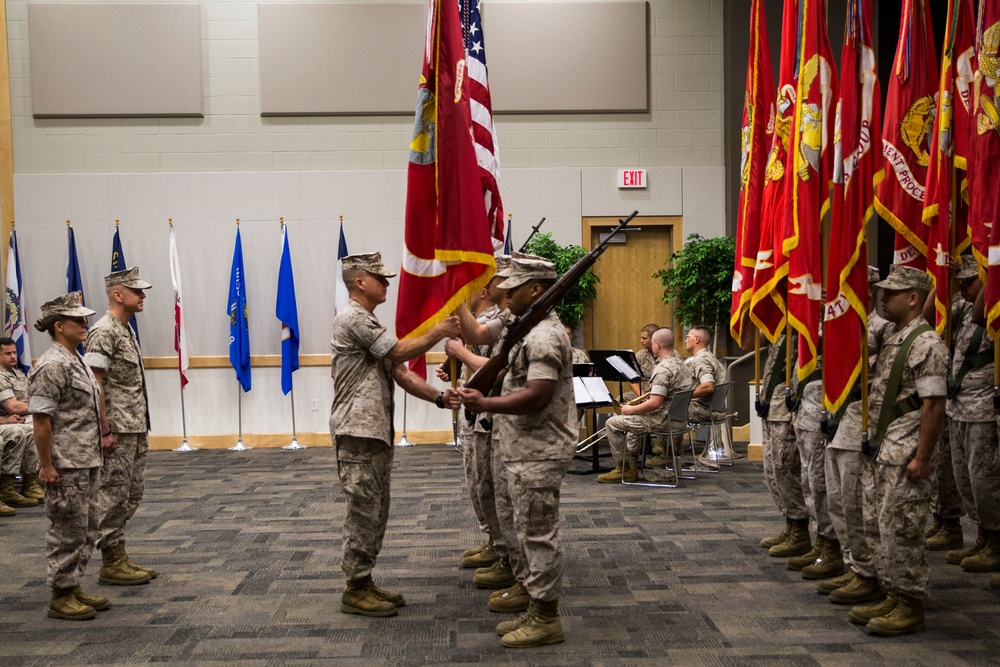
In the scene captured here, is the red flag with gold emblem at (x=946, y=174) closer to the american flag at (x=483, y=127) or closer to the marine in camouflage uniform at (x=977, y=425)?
the marine in camouflage uniform at (x=977, y=425)

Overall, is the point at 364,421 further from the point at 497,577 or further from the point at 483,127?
the point at 483,127

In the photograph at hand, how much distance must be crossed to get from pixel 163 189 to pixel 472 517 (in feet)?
21.6

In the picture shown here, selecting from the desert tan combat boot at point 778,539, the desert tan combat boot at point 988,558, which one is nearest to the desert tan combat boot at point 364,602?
the desert tan combat boot at point 778,539

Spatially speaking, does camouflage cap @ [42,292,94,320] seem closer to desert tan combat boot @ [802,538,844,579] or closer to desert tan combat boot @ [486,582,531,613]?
Result: desert tan combat boot @ [486,582,531,613]

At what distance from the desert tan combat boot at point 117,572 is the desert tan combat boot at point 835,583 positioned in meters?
3.59

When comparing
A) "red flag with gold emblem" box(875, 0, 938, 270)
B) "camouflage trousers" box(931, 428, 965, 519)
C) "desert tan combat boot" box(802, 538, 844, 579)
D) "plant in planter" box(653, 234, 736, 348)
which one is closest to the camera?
"desert tan combat boot" box(802, 538, 844, 579)

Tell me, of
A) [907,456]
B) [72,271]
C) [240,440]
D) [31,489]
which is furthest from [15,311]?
[907,456]

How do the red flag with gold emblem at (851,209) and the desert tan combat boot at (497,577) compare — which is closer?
the red flag with gold emblem at (851,209)

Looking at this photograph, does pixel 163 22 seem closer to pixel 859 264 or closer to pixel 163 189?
pixel 163 189

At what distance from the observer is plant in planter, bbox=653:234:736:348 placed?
1059 cm

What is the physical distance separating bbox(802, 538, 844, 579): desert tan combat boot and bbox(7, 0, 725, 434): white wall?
6.80 meters

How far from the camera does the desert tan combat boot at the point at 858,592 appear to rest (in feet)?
14.8

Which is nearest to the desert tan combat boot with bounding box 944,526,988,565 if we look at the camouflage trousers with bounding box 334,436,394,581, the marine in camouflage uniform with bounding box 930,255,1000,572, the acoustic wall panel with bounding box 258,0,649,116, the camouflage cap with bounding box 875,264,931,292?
the marine in camouflage uniform with bounding box 930,255,1000,572

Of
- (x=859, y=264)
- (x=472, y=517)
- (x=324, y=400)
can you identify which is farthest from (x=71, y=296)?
(x=324, y=400)
